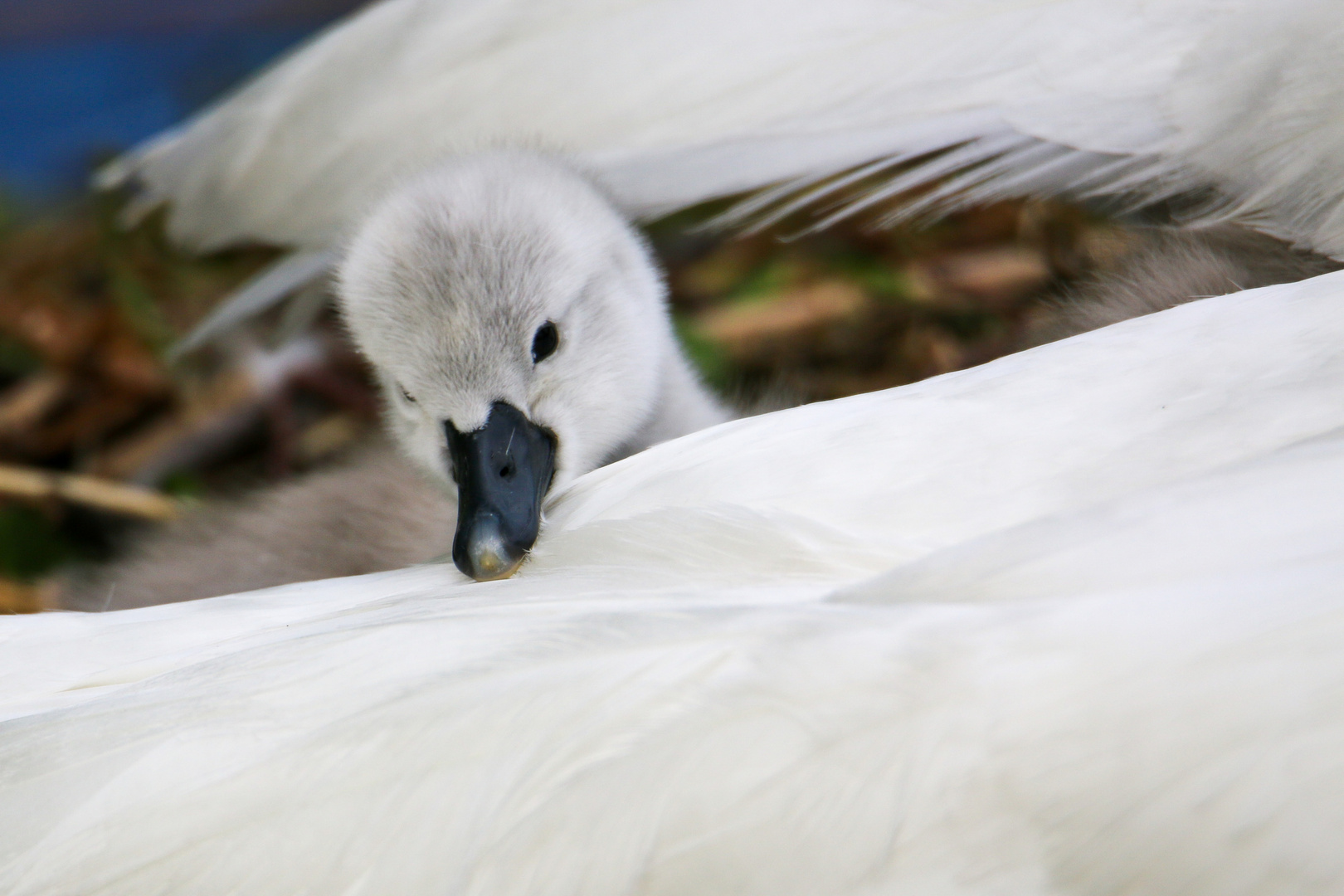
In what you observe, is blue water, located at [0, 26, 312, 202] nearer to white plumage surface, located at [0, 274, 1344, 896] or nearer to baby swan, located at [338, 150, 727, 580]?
baby swan, located at [338, 150, 727, 580]

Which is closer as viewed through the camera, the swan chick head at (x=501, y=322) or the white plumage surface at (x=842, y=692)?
Answer: the white plumage surface at (x=842, y=692)

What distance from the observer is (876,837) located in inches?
16.1

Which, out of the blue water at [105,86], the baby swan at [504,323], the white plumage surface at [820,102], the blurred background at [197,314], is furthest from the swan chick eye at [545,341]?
the blue water at [105,86]

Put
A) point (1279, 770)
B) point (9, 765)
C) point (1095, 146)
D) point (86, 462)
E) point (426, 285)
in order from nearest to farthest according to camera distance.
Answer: point (1279, 770), point (9, 765), point (1095, 146), point (426, 285), point (86, 462)

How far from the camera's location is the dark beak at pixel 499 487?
26.1 inches

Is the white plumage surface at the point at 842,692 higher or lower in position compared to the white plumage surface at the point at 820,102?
lower

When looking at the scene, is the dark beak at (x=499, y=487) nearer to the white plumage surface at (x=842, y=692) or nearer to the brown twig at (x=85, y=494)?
the white plumage surface at (x=842, y=692)

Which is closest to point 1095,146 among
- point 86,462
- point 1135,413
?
point 1135,413

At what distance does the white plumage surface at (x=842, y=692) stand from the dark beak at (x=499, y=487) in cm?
9

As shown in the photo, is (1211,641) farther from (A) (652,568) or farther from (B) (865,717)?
(A) (652,568)

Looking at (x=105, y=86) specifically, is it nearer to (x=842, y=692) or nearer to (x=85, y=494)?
(x=85, y=494)

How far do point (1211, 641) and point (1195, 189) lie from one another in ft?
1.40

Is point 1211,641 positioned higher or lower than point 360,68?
lower

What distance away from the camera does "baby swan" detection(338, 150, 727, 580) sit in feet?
2.80
